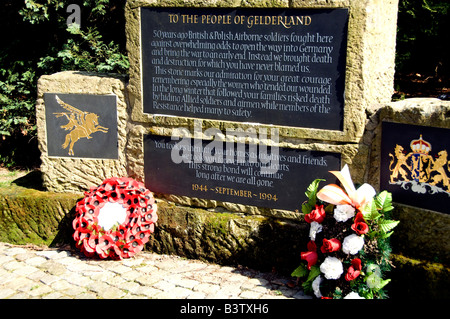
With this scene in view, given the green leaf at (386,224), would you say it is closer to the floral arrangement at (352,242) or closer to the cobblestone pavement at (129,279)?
the floral arrangement at (352,242)

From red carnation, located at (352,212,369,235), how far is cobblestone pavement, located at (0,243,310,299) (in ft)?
2.29

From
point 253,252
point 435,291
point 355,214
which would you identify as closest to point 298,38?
point 355,214

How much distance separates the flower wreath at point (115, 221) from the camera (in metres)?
4.63

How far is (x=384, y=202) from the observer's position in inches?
147

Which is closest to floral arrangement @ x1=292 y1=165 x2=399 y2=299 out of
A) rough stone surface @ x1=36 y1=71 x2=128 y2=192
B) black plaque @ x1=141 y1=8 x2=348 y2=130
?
black plaque @ x1=141 y1=8 x2=348 y2=130

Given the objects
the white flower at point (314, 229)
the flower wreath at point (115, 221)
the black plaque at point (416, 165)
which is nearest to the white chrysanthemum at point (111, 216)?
the flower wreath at point (115, 221)

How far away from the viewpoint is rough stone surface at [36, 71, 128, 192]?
194 inches

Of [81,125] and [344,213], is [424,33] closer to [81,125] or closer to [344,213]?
[344,213]

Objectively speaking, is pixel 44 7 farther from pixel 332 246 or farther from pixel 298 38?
pixel 332 246

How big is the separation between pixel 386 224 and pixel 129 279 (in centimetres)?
211

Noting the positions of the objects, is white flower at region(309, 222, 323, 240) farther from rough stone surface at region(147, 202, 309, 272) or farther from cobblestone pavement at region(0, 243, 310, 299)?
cobblestone pavement at region(0, 243, 310, 299)

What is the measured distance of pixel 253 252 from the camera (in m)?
4.45

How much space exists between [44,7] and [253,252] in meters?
3.94

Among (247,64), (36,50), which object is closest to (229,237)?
(247,64)
